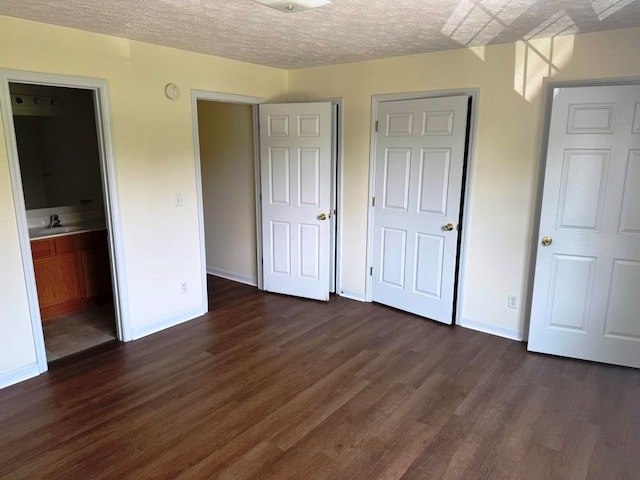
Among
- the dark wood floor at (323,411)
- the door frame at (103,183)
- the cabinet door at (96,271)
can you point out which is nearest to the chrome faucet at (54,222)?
the cabinet door at (96,271)

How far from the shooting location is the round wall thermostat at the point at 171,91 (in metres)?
3.47

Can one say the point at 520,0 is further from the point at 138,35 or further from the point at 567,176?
the point at 138,35

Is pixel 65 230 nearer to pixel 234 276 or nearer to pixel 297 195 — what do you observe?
pixel 234 276

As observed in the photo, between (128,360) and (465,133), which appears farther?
(465,133)

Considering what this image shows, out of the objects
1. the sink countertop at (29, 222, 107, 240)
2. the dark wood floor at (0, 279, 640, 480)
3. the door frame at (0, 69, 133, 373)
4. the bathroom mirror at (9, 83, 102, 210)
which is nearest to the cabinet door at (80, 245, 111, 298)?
the sink countertop at (29, 222, 107, 240)

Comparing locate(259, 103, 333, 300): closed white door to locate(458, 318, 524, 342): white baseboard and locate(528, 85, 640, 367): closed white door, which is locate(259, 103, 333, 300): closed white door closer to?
locate(458, 318, 524, 342): white baseboard

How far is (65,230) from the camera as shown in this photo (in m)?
3.92

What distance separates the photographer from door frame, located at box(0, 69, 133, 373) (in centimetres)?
268

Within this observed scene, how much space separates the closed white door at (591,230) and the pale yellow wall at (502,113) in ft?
0.74

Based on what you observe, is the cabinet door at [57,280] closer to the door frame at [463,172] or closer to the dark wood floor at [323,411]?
the dark wood floor at [323,411]

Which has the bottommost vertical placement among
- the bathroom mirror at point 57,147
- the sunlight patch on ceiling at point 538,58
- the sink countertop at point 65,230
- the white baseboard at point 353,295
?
the white baseboard at point 353,295

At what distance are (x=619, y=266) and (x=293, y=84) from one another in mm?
3447

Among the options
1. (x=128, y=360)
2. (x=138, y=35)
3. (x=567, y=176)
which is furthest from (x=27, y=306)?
(x=567, y=176)

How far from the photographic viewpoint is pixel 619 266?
9.83 feet
